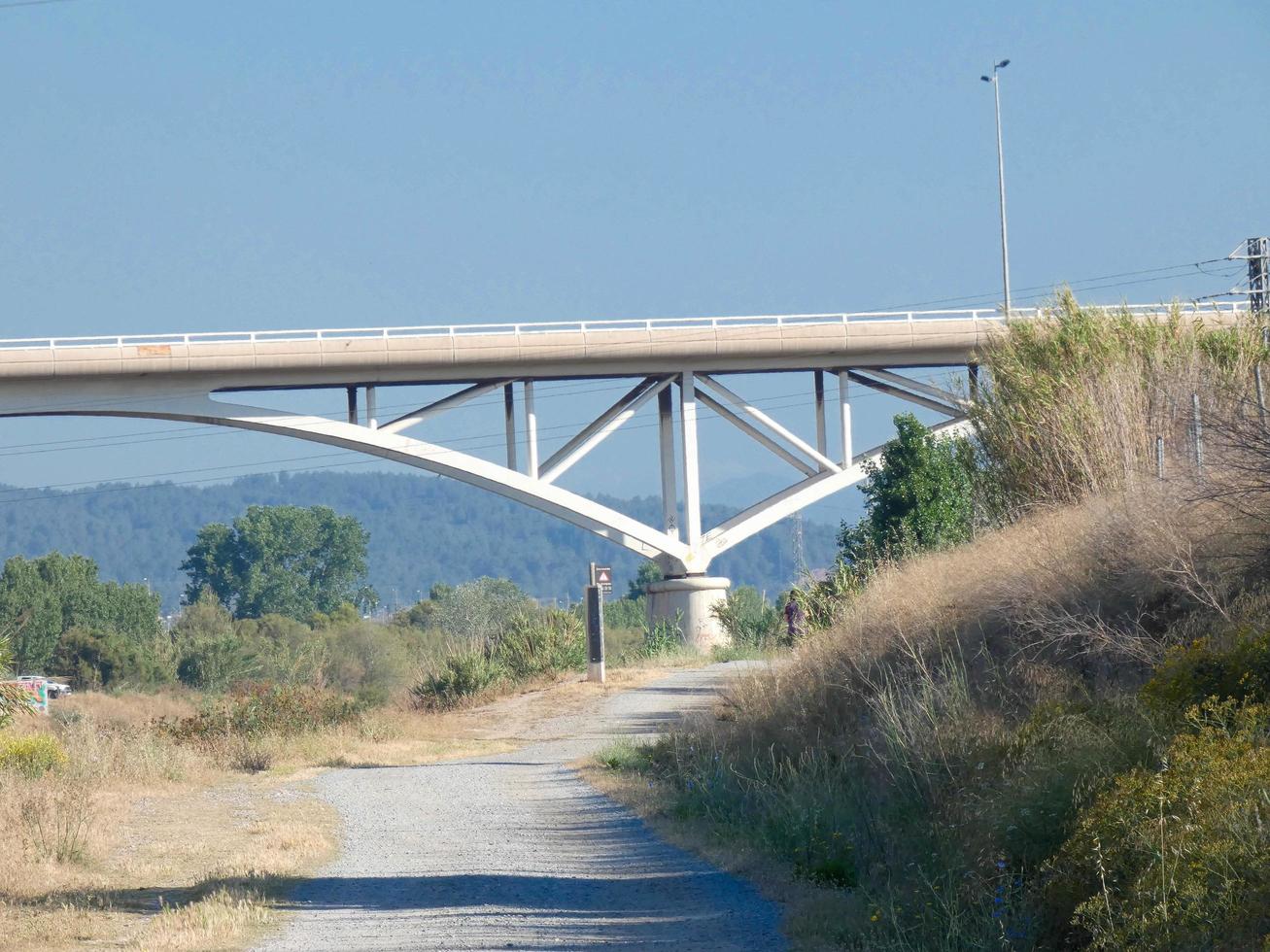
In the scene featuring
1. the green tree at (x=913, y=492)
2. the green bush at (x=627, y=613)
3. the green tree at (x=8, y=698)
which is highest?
the green tree at (x=913, y=492)

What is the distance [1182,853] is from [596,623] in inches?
838

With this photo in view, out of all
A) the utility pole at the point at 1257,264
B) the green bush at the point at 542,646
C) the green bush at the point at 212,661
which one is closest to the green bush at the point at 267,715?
the green bush at the point at 542,646

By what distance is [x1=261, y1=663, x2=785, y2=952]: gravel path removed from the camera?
25.2 feet

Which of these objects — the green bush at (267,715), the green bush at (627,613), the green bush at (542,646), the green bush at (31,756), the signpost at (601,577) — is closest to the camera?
the green bush at (31,756)

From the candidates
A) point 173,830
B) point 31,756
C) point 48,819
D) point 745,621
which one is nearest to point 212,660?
point 745,621

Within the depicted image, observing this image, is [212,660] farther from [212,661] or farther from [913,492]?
[913,492]

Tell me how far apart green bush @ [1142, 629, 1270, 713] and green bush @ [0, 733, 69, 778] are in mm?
10939

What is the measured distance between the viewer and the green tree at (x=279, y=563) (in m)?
142

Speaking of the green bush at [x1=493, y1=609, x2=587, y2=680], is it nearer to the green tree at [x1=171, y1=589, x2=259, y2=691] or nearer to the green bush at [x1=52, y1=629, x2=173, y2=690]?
the green tree at [x1=171, y1=589, x2=259, y2=691]

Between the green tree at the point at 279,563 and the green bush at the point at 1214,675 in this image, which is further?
the green tree at the point at 279,563

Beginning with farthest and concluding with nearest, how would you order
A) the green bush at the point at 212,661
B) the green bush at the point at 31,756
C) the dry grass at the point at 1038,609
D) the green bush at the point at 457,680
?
the green bush at the point at 212,661, the green bush at the point at 457,680, the green bush at the point at 31,756, the dry grass at the point at 1038,609

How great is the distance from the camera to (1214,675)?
729 cm

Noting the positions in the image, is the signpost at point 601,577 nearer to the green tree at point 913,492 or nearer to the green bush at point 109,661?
the green tree at point 913,492

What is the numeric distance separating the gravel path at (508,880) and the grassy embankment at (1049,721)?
0.42 m
